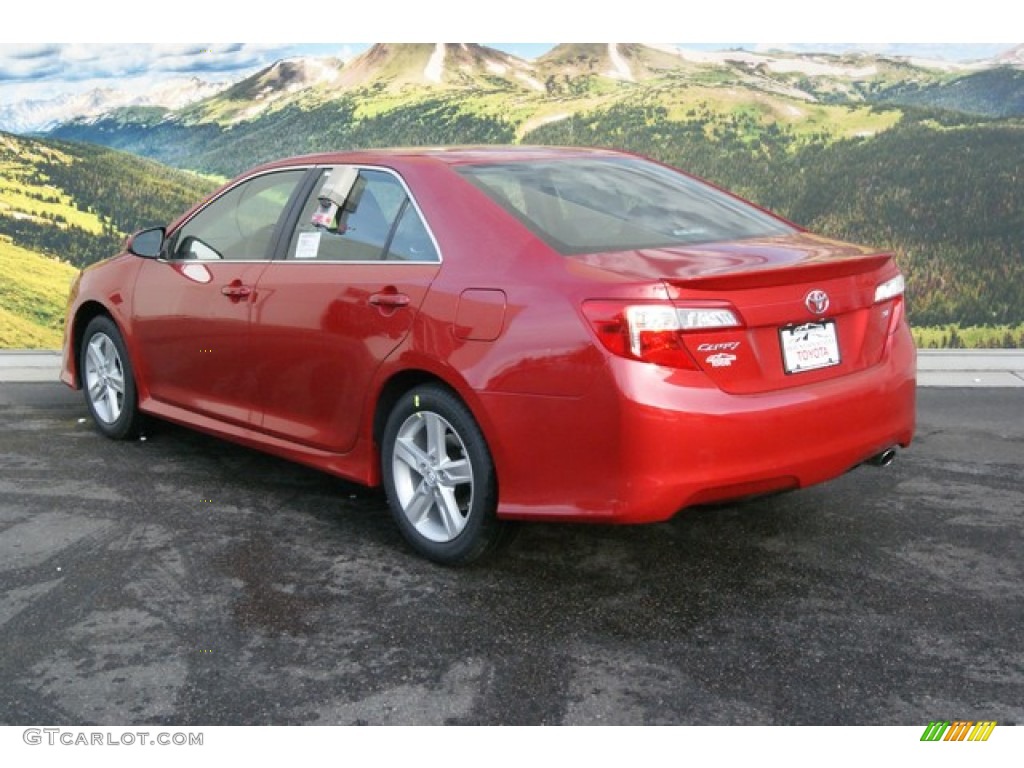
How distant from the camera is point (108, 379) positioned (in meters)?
6.70

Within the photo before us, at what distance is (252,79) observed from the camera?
12.1m

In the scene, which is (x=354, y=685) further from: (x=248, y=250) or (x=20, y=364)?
(x=20, y=364)

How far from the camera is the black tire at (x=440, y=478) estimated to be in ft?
14.4

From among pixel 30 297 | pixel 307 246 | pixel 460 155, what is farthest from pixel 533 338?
pixel 30 297

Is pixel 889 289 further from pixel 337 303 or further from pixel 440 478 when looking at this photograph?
pixel 337 303

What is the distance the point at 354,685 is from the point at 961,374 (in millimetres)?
6122

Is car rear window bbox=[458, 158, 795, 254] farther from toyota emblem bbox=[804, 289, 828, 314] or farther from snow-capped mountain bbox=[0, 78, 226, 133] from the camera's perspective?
snow-capped mountain bbox=[0, 78, 226, 133]

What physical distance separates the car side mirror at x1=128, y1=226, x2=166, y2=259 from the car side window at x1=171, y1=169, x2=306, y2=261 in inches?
3.4

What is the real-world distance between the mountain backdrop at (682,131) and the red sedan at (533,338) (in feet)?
19.4

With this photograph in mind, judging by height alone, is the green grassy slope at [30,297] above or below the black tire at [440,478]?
below

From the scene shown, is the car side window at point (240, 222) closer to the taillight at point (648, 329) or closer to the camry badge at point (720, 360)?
the taillight at point (648, 329)

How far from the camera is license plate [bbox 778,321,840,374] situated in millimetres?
4184
